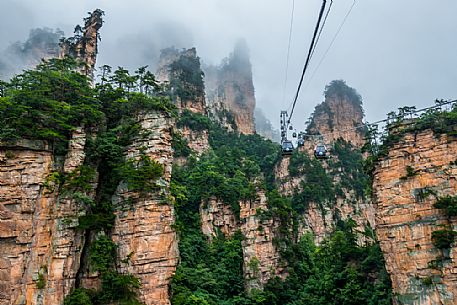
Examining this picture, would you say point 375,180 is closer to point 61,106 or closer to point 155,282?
point 155,282

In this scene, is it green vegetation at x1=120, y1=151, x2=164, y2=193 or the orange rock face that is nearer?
green vegetation at x1=120, y1=151, x2=164, y2=193

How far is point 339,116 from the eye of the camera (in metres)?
Result: 55.7

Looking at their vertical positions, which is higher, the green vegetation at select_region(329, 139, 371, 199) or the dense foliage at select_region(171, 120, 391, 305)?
the green vegetation at select_region(329, 139, 371, 199)

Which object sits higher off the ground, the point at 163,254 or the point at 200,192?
the point at 200,192

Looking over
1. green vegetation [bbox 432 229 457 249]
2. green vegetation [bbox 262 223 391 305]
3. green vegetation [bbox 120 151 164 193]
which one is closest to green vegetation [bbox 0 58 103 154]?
green vegetation [bbox 120 151 164 193]

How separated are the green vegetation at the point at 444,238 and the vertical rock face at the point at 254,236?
12.9m

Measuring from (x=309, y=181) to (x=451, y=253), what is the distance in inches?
1083

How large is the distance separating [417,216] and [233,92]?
4590 centimetres

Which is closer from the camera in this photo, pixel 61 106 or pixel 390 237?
pixel 61 106

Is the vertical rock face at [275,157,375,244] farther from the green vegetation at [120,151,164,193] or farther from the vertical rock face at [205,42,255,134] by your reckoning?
the green vegetation at [120,151,164,193]

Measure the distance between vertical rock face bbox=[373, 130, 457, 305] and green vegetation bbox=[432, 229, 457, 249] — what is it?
0.28 m

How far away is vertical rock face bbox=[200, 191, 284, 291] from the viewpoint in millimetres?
28641

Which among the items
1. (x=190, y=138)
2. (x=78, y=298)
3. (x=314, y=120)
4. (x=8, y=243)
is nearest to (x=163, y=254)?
(x=78, y=298)

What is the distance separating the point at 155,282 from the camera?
18.2 metres
